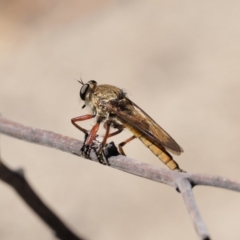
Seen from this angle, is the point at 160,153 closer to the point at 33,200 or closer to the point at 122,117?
the point at 122,117

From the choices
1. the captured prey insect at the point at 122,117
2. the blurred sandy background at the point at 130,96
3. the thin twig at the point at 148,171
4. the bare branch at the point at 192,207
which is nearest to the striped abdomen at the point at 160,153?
the captured prey insect at the point at 122,117

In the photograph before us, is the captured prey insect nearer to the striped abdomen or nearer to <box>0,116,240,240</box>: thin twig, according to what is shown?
the striped abdomen

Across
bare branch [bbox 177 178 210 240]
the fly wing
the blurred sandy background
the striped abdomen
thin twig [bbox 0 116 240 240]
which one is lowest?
bare branch [bbox 177 178 210 240]

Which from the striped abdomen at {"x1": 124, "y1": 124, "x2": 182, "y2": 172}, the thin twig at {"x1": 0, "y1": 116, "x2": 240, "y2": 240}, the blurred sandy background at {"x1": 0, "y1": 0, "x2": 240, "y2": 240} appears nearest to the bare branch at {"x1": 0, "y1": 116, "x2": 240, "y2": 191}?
the thin twig at {"x1": 0, "y1": 116, "x2": 240, "y2": 240}

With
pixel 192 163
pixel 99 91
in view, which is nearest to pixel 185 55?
pixel 192 163

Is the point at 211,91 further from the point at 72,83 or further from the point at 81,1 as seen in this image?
the point at 81,1

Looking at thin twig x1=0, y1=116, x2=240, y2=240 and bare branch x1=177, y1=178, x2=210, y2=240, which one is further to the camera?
thin twig x1=0, y1=116, x2=240, y2=240
